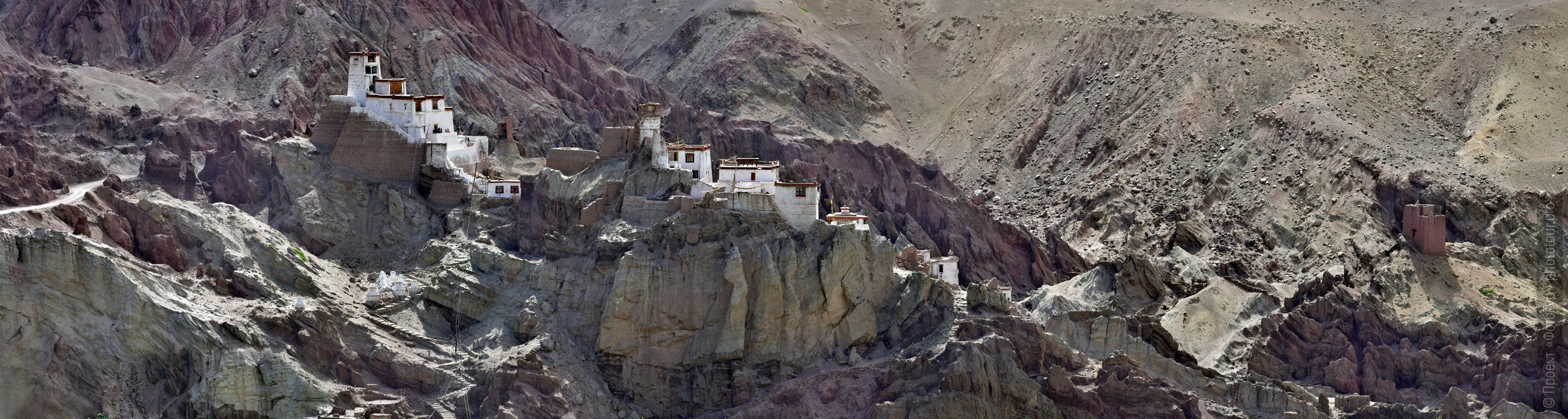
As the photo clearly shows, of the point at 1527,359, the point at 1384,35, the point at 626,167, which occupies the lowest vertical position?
the point at 1527,359

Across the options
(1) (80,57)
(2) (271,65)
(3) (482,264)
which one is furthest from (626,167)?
(1) (80,57)

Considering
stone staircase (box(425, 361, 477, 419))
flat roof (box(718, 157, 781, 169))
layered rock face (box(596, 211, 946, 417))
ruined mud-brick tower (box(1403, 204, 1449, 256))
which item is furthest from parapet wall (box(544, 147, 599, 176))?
ruined mud-brick tower (box(1403, 204, 1449, 256))

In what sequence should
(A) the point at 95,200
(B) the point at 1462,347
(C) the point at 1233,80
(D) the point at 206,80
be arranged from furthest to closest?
(C) the point at 1233,80 < (D) the point at 206,80 < (B) the point at 1462,347 < (A) the point at 95,200

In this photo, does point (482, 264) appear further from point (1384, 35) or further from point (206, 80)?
point (1384, 35)

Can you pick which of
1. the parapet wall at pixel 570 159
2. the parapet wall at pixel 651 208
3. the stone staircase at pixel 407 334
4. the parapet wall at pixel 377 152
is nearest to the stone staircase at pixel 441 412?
the stone staircase at pixel 407 334

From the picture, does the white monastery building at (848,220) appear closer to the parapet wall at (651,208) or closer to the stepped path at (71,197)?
the parapet wall at (651,208)

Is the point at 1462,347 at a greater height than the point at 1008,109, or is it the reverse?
the point at 1008,109

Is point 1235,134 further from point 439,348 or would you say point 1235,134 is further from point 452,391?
point 452,391

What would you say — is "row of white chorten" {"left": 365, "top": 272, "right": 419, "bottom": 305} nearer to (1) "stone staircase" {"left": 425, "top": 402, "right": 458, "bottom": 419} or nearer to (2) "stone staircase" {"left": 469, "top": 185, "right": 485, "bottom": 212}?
(2) "stone staircase" {"left": 469, "top": 185, "right": 485, "bottom": 212}
